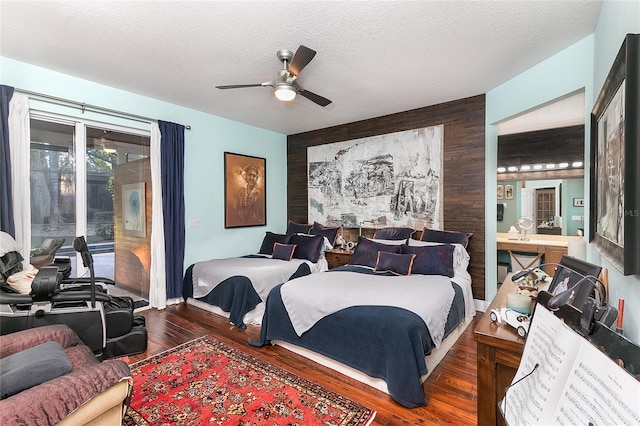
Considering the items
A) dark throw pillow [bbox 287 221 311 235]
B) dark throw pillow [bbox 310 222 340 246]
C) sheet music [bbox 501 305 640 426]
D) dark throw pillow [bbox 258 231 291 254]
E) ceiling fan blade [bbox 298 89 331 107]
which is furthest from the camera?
dark throw pillow [bbox 287 221 311 235]

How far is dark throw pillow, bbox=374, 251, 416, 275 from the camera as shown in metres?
3.43

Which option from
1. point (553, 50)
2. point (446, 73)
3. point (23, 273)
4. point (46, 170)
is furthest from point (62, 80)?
point (553, 50)

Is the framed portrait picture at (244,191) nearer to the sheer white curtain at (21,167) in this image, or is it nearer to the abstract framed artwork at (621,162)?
the sheer white curtain at (21,167)

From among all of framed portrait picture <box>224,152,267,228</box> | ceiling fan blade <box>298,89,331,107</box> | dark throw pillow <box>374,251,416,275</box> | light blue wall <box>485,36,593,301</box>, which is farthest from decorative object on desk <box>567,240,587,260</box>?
framed portrait picture <box>224,152,267,228</box>

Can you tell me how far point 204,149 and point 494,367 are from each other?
4.56 metres

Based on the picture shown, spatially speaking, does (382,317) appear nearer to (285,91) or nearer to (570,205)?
(285,91)

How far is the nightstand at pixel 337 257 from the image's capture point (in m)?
4.49

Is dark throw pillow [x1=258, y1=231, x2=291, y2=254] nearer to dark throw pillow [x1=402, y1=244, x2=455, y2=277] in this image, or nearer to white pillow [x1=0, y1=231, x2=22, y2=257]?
dark throw pillow [x1=402, y1=244, x2=455, y2=277]

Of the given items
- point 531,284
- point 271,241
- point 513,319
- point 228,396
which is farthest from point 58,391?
point 271,241

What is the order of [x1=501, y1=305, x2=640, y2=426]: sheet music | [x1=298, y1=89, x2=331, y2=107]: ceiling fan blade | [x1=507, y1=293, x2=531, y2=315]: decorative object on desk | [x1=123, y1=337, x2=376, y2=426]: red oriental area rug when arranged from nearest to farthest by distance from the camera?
[x1=501, y1=305, x2=640, y2=426]: sheet music → [x1=507, y1=293, x2=531, y2=315]: decorative object on desk → [x1=123, y1=337, x2=376, y2=426]: red oriental area rug → [x1=298, y1=89, x2=331, y2=107]: ceiling fan blade

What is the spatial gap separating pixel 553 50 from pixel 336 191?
11.0 ft

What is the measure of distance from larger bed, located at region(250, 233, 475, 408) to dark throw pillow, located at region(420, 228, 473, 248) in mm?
362

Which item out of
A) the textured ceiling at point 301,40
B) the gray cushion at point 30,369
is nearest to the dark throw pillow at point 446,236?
the textured ceiling at point 301,40

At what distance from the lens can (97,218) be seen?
3.66 m
